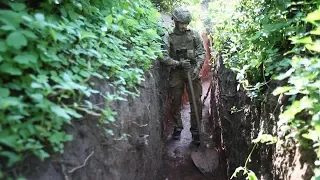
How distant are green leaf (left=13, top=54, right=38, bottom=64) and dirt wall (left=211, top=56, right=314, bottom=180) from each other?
2001 mm

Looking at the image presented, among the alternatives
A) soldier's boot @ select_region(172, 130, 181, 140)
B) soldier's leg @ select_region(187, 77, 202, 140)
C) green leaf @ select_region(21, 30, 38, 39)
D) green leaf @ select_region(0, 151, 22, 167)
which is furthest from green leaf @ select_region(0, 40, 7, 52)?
soldier's boot @ select_region(172, 130, 181, 140)

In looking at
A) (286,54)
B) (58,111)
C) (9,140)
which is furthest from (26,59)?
(286,54)

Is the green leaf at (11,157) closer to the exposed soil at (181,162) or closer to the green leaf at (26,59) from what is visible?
the green leaf at (26,59)

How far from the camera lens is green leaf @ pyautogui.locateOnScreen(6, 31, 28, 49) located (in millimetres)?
1873

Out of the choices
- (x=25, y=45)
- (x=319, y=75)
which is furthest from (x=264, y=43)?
(x=25, y=45)

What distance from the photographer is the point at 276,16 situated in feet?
11.6

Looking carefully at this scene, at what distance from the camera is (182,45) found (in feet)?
20.0

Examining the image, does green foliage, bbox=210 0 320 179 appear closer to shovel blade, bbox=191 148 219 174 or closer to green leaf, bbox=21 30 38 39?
green leaf, bbox=21 30 38 39

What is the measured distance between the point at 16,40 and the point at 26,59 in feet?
0.42

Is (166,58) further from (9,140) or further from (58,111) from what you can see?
(9,140)

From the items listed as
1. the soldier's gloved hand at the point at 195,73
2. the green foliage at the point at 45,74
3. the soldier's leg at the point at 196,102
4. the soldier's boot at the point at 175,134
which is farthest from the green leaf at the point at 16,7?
the soldier's boot at the point at 175,134

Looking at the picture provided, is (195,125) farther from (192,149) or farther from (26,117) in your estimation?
(26,117)

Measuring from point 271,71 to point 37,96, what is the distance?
2.26 meters

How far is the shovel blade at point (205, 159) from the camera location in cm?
564
